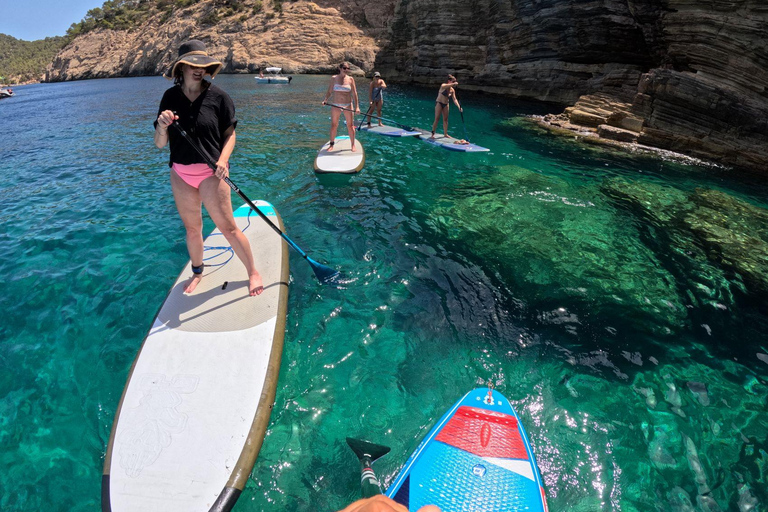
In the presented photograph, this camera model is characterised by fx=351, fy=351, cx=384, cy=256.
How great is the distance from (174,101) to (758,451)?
22.6ft

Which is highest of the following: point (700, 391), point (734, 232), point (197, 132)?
point (197, 132)

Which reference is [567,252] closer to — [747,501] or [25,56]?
[747,501]

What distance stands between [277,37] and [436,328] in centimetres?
6949

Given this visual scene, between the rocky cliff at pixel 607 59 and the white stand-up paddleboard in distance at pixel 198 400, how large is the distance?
1876cm

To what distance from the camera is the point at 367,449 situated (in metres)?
3.19

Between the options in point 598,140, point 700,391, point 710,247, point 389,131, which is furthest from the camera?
point 598,140

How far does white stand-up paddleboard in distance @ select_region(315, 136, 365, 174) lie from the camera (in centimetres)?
997

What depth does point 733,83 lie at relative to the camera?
14250mm

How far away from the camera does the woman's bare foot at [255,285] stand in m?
4.58

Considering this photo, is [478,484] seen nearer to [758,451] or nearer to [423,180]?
[758,451]

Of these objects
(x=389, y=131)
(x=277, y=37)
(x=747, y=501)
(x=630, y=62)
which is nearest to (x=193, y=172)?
(x=747, y=501)

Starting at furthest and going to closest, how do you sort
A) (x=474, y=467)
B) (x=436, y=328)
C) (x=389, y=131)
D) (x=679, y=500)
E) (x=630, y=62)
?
(x=630, y=62) → (x=389, y=131) → (x=436, y=328) → (x=679, y=500) → (x=474, y=467)

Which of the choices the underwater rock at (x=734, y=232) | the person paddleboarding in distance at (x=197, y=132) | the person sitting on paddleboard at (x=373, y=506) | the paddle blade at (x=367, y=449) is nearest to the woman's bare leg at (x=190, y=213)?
the person paddleboarding in distance at (x=197, y=132)

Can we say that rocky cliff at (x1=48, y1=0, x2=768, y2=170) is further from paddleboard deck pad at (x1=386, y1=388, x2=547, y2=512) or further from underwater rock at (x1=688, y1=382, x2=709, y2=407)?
paddleboard deck pad at (x1=386, y1=388, x2=547, y2=512)
